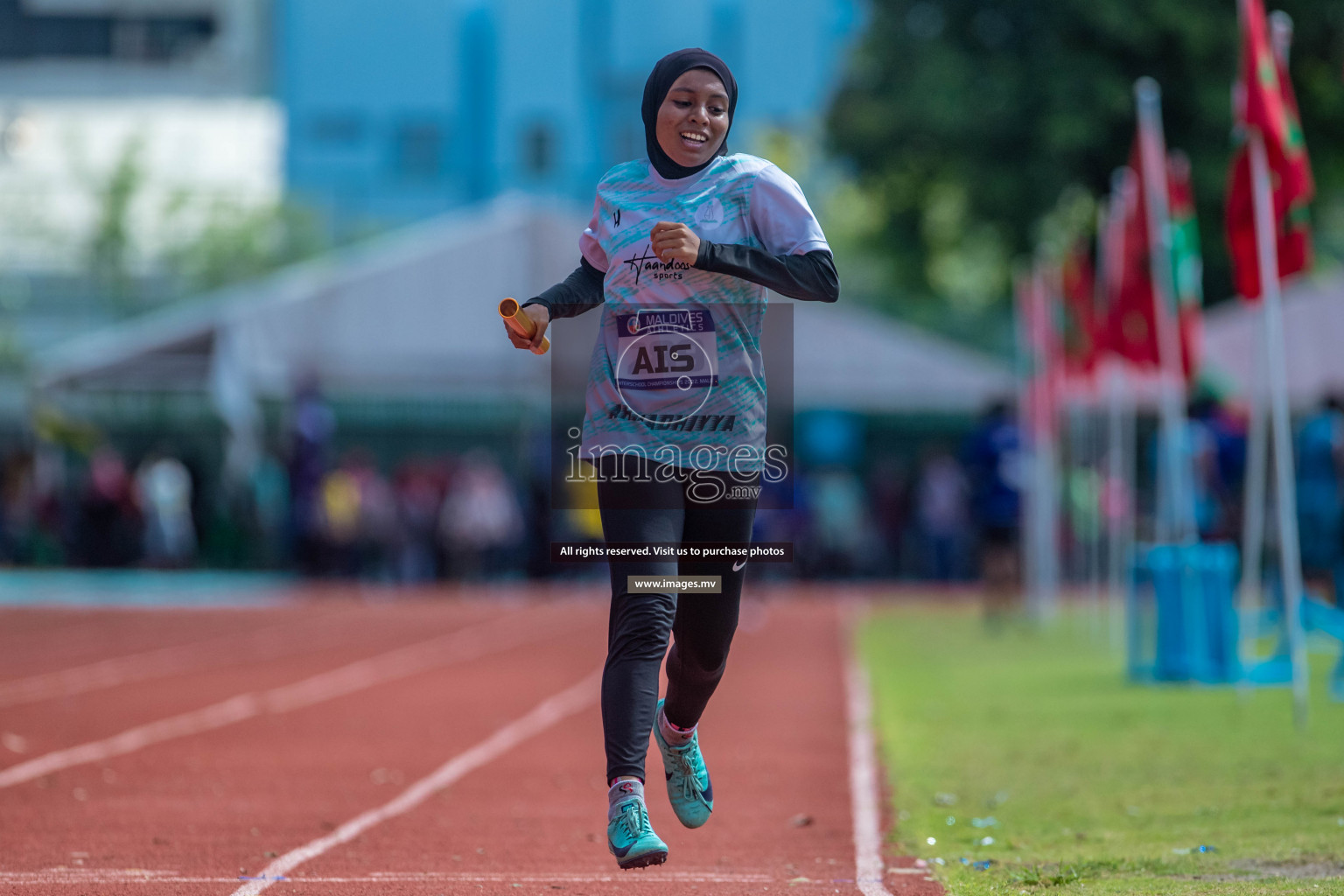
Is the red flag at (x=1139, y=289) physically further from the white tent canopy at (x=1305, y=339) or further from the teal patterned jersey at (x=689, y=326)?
the white tent canopy at (x=1305, y=339)

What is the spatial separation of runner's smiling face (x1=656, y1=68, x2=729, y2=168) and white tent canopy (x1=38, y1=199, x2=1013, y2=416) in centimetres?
2053

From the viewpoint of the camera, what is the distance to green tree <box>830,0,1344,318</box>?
1137 inches

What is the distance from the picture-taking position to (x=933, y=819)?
7070mm

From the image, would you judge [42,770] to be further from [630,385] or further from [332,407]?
[332,407]

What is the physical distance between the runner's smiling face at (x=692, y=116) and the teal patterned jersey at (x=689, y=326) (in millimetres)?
77

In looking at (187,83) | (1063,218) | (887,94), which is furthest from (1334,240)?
(187,83)

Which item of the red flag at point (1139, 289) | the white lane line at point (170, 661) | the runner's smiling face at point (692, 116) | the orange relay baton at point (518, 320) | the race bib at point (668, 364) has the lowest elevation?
the white lane line at point (170, 661)

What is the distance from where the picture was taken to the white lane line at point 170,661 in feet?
43.5

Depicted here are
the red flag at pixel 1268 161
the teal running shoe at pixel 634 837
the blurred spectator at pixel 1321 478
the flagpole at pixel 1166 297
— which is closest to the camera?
the teal running shoe at pixel 634 837

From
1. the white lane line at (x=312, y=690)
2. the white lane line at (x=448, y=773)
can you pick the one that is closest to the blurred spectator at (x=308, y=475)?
the white lane line at (x=312, y=690)

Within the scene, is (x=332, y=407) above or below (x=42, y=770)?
above

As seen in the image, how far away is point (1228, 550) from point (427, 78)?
53505mm

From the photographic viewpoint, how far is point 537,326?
194 inches

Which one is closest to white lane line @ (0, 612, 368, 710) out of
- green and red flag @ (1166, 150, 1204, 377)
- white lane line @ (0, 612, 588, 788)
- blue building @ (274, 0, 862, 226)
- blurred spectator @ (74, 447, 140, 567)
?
white lane line @ (0, 612, 588, 788)
